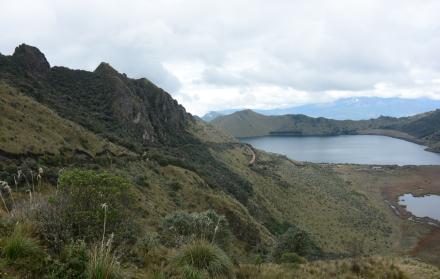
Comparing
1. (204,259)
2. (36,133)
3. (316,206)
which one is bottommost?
(316,206)

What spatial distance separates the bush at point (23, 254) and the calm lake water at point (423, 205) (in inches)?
2917

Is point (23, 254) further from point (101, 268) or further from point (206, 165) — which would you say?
point (206, 165)

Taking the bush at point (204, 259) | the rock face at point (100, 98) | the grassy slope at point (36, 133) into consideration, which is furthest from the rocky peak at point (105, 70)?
the bush at point (204, 259)

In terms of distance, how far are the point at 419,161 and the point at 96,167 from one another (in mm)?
140874

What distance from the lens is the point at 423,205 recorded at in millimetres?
79375

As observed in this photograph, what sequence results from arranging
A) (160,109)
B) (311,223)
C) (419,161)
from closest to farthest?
1. (311,223)
2. (160,109)
3. (419,161)

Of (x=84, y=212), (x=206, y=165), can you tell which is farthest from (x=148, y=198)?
(x=206, y=165)

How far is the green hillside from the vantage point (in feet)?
28.1

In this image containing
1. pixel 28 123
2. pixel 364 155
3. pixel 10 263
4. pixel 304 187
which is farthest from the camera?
pixel 364 155

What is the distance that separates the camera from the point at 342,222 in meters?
62.6

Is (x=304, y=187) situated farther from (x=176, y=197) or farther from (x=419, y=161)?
(x=419, y=161)

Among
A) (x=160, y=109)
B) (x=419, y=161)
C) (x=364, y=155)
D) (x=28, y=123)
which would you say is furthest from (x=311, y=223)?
(x=364, y=155)

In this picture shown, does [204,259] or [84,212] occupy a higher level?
[84,212]

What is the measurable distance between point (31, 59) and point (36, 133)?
41853 mm
